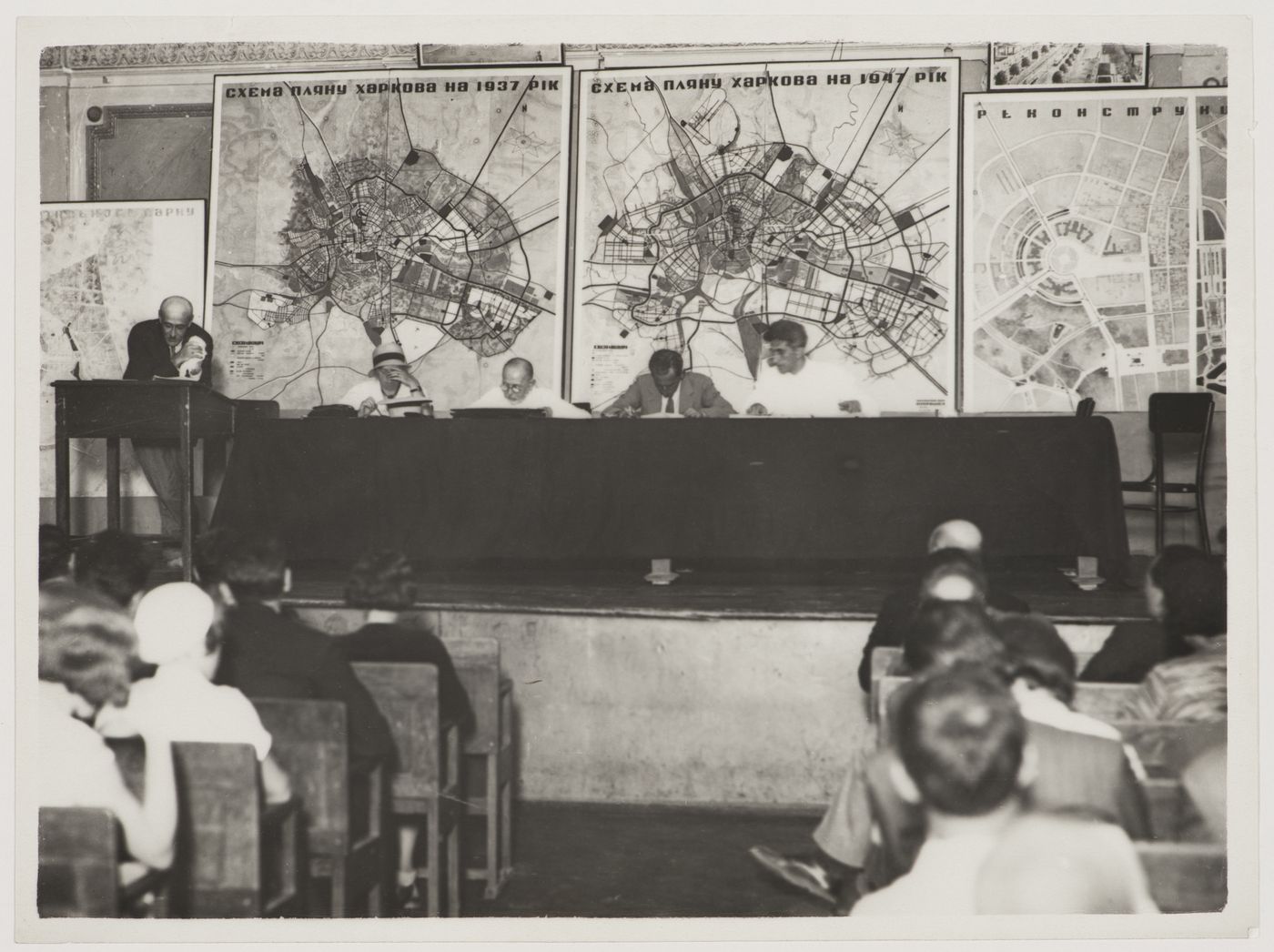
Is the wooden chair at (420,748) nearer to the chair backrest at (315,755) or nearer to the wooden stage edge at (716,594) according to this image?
the chair backrest at (315,755)

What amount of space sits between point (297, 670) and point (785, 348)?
2669 millimetres

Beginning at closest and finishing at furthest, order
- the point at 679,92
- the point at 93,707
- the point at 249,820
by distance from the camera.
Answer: the point at 249,820 → the point at 93,707 → the point at 679,92

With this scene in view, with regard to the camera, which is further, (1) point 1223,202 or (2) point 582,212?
(2) point 582,212

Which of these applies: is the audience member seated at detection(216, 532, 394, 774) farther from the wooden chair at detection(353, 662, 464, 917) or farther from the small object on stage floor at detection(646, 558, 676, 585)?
the small object on stage floor at detection(646, 558, 676, 585)

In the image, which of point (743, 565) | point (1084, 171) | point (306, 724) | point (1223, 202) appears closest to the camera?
point (306, 724)

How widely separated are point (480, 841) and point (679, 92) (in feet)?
9.43

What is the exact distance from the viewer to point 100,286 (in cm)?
359

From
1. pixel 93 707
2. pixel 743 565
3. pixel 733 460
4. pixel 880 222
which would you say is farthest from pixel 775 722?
pixel 880 222

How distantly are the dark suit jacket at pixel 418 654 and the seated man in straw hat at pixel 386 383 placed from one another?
5.98 feet

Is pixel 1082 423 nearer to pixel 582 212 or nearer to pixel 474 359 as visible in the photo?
pixel 582 212

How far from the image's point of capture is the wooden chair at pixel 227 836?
210 centimetres

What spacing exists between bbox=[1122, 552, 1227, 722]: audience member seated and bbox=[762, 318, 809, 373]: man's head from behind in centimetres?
205

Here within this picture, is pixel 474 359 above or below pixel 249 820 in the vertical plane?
above

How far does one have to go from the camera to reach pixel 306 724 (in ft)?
7.59
